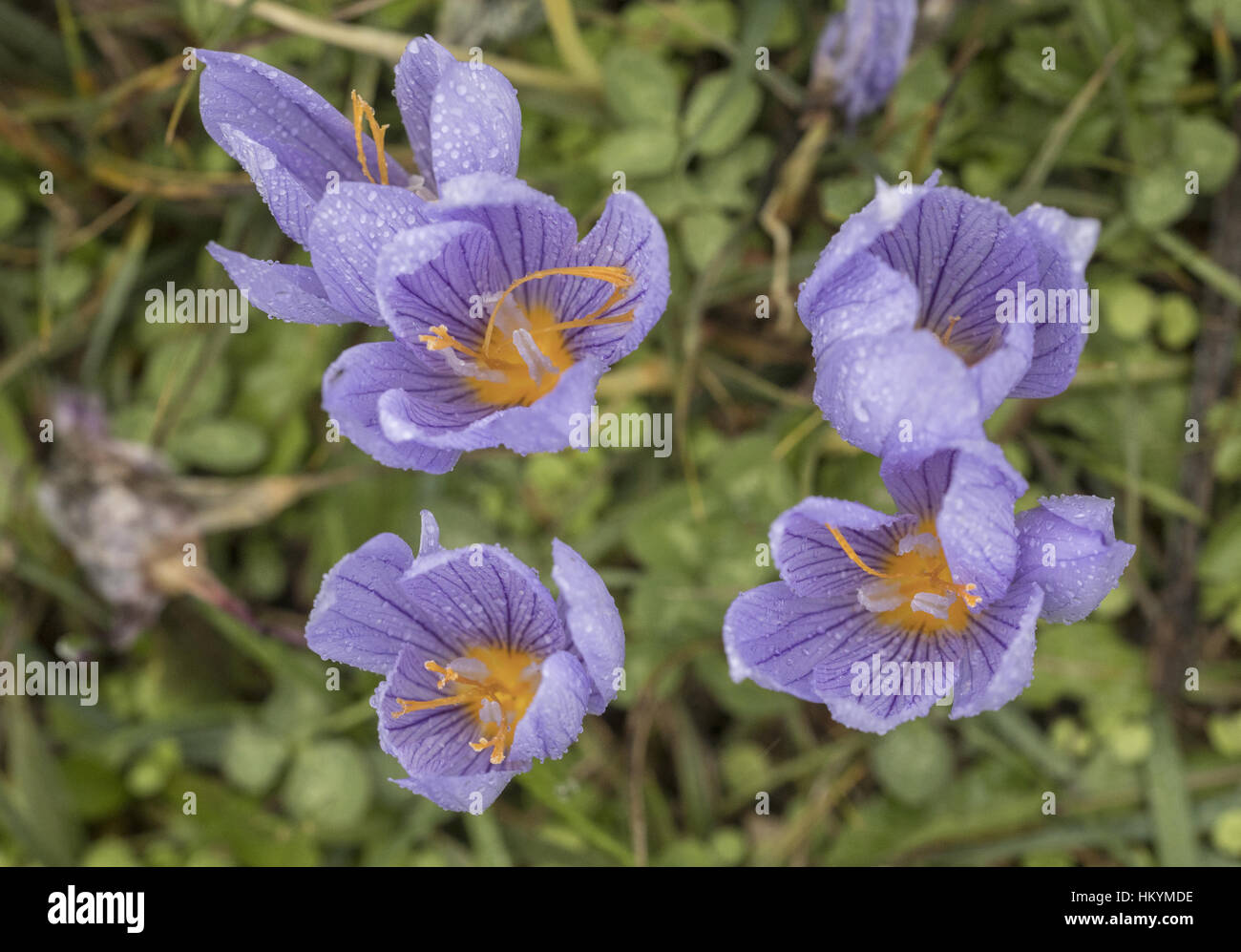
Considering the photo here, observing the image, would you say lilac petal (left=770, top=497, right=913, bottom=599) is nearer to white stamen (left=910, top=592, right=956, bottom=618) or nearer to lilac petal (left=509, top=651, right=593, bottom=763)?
white stamen (left=910, top=592, right=956, bottom=618)

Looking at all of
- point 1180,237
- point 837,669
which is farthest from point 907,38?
point 837,669

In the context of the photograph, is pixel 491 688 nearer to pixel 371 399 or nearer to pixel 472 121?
pixel 371 399

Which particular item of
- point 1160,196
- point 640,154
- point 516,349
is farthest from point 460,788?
point 1160,196

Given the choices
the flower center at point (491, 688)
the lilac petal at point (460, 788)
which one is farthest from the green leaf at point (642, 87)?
the lilac petal at point (460, 788)

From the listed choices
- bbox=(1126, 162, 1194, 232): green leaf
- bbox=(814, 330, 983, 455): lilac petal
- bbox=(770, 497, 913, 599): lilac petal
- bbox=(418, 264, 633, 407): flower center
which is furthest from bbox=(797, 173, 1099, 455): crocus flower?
bbox=(1126, 162, 1194, 232): green leaf

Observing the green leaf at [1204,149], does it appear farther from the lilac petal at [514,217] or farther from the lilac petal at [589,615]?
the lilac petal at [589,615]

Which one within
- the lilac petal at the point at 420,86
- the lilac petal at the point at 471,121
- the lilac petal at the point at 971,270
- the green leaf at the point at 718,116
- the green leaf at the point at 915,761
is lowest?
the green leaf at the point at 915,761

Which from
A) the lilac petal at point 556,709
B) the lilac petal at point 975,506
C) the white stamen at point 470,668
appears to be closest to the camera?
the lilac petal at point 975,506
